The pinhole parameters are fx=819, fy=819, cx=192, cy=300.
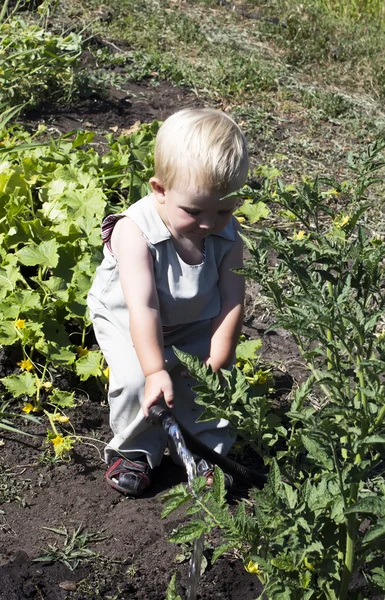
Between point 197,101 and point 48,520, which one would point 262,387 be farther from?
point 197,101

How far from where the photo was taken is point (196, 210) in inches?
91.1

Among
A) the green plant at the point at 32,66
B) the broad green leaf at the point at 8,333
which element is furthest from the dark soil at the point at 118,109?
the broad green leaf at the point at 8,333

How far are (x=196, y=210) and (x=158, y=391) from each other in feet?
1.71

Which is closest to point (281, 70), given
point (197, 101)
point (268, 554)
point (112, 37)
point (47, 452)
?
point (197, 101)

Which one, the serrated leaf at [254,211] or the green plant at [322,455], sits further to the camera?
the serrated leaf at [254,211]

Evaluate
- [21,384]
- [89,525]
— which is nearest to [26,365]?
[21,384]

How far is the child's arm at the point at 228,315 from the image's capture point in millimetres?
2535

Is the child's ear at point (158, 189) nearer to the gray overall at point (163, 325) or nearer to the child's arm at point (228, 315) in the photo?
the gray overall at point (163, 325)

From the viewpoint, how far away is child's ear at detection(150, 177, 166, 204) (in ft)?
7.87

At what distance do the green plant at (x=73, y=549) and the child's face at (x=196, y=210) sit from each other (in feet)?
3.03

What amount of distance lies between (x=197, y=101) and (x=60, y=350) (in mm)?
2779

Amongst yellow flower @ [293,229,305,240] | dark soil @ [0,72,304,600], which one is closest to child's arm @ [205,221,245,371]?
dark soil @ [0,72,304,600]

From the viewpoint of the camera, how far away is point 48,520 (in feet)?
8.00

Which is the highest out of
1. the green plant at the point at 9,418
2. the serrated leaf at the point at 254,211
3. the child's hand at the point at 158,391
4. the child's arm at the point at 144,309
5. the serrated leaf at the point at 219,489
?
the serrated leaf at the point at 219,489
